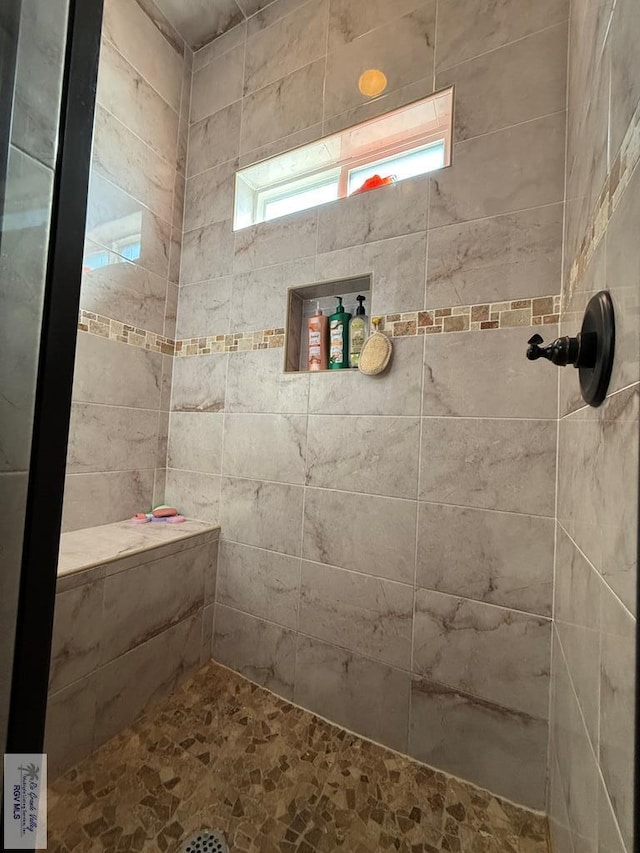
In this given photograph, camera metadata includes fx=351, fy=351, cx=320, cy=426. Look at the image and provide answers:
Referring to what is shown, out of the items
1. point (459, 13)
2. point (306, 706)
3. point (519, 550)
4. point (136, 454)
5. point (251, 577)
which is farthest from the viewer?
point (136, 454)

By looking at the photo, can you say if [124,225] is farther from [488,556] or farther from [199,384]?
[488,556]

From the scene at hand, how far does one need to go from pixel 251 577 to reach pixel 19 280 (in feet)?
4.63

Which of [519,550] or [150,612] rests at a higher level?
[519,550]

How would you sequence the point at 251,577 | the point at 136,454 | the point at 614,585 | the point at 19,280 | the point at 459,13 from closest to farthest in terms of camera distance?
the point at 19,280, the point at 614,585, the point at 459,13, the point at 251,577, the point at 136,454

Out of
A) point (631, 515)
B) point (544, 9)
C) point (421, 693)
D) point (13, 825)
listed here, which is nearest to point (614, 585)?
point (631, 515)

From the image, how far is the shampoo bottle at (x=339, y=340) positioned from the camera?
142 cm

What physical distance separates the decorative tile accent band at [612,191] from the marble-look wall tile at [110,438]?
1.70 meters

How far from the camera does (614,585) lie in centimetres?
48

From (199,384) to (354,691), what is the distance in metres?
1.46

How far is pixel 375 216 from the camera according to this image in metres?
1.34

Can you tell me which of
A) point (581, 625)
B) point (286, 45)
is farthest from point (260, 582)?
point (286, 45)

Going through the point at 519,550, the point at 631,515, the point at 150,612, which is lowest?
the point at 150,612

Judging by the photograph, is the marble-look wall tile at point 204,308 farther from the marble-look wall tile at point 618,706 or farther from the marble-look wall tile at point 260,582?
the marble-look wall tile at point 618,706

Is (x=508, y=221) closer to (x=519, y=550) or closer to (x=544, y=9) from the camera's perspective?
(x=544, y=9)
